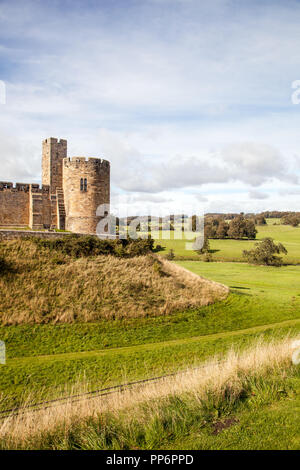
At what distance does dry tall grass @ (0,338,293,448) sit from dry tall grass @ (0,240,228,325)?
7731mm

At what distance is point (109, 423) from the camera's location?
711cm

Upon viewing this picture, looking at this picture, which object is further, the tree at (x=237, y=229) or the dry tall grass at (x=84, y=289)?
the tree at (x=237, y=229)

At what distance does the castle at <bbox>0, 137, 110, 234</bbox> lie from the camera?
27.4 metres

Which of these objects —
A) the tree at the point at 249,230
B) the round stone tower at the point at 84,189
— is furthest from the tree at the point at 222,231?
the round stone tower at the point at 84,189

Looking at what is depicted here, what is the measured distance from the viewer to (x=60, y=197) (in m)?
29.3

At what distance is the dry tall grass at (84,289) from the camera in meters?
16.4

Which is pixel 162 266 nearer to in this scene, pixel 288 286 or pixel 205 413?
pixel 288 286

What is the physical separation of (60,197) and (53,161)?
3.09 meters

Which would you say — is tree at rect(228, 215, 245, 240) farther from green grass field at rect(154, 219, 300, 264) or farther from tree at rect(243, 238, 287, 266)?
tree at rect(243, 238, 287, 266)

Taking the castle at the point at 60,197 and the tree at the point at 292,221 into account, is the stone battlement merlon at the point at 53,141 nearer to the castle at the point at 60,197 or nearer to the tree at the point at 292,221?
the castle at the point at 60,197

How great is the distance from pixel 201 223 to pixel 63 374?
78.3 m

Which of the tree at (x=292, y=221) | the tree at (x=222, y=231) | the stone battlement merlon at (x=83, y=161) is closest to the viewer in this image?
the stone battlement merlon at (x=83, y=161)

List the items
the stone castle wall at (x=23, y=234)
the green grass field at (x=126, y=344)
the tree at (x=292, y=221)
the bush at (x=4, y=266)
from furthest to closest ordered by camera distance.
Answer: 1. the tree at (x=292, y=221)
2. the stone castle wall at (x=23, y=234)
3. the bush at (x=4, y=266)
4. the green grass field at (x=126, y=344)
